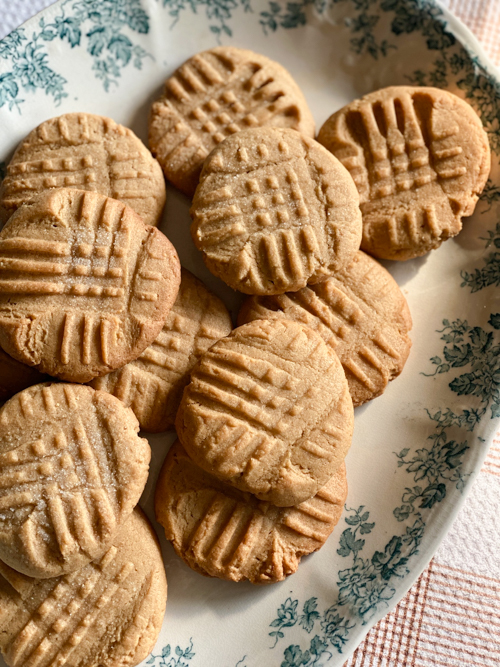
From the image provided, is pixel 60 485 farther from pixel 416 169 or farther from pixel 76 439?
pixel 416 169

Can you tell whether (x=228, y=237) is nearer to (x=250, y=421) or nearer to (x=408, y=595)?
(x=250, y=421)

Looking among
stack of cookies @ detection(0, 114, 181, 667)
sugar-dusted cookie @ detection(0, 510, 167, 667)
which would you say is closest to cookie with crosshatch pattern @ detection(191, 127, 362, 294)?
stack of cookies @ detection(0, 114, 181, 667)

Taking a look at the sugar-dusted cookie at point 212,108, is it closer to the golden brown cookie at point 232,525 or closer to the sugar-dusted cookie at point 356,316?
the sugar-dusted cookie at point 356,316

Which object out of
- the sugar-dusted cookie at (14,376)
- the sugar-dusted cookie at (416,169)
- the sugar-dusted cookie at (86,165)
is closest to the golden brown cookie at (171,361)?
the sugar-dusted cookie at (14,376)

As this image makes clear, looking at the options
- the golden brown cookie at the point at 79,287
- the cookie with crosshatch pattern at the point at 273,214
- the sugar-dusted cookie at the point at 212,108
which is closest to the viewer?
the golden brown cookie at the point at 79,287

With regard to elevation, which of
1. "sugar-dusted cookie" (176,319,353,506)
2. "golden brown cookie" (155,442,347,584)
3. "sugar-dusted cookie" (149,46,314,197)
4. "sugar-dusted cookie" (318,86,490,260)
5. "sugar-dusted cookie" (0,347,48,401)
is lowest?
"golden brown cookie" (155,442,347,584)

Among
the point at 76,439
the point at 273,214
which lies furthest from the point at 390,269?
the point at 76,439

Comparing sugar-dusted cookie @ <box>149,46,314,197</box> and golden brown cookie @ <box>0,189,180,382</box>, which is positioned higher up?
sugar-dusted cookie @ <box>149,46,314,197</box>

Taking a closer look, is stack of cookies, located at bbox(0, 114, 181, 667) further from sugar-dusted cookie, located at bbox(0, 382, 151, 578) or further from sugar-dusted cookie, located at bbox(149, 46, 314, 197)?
sugar-dusted cookie, located at bbox(149, 46, 314, 197)
